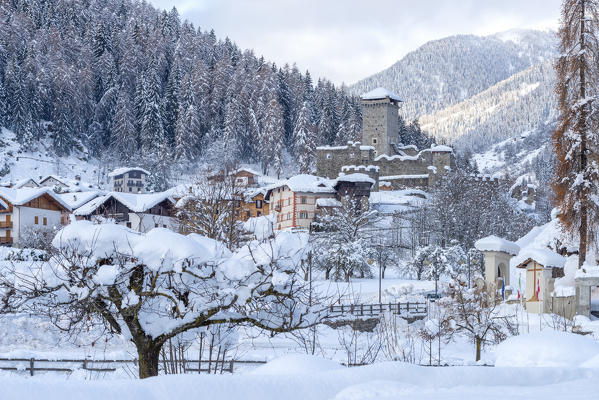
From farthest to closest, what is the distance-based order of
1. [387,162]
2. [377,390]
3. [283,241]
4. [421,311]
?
[387,162] < [421,311] < [283,241] < [377,390]

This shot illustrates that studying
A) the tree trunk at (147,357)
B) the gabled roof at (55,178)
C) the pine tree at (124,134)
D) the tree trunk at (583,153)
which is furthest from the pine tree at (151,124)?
the tree trunk at (147,357)

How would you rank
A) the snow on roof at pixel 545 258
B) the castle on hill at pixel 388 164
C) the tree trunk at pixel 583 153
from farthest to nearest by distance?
the castle on hill at pixel 388 164 < the tree trunk at pixel 583 153 < the snow on roof at pixel 545 258

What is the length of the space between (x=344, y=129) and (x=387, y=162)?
1639 cm

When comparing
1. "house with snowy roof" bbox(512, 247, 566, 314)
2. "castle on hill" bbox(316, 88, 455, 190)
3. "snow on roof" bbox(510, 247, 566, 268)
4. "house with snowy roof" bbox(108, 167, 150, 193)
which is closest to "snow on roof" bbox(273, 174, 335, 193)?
"castle on hill" bbox(316, 88, 455, 190)

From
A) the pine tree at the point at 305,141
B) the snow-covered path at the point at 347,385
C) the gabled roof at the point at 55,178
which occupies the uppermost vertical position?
the pine tree at the point at 305,141

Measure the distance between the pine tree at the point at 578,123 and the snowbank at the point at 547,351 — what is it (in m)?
17.8

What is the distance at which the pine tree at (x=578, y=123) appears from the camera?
24.6 metres

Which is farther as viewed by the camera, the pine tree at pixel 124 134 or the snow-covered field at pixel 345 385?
the pine tree at pixel 124 134

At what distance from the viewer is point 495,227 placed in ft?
175

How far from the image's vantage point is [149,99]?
310ft

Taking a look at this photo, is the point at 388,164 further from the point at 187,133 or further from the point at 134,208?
the point at 134,208

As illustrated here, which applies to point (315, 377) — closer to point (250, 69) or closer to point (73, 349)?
point (73, 349)

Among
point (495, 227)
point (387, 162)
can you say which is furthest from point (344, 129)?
point (495, 227)

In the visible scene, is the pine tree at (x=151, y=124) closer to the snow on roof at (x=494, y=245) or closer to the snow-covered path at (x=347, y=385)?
the snow on roof at (x=494, y=245)
